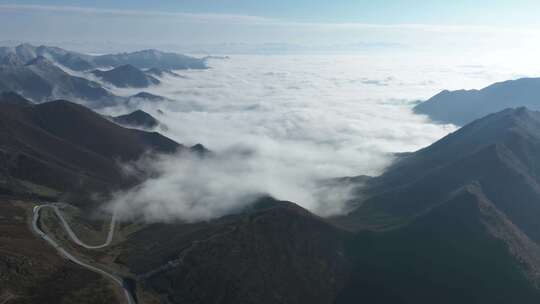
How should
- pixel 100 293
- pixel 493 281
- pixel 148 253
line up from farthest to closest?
pixel 148 253, pixel 493 281, pixel 100 293

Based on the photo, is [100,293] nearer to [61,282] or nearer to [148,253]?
[61,282]

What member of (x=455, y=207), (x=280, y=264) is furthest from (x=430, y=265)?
(x=280, y=264)

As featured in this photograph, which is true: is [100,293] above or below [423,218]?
below

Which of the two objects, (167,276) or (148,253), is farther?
(148,253)

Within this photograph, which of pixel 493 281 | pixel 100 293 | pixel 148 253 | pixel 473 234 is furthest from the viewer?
pixel 148 253

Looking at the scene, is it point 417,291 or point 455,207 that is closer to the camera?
point 417,291

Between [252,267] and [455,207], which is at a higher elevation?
[455,207]

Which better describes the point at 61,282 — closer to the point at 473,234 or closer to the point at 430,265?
the point at 430,265

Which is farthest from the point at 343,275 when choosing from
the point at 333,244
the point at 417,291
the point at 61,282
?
the point at 61,282

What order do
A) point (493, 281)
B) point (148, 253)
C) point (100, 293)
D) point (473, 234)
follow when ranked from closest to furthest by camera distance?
point (100, 293) < point (493, 281) < point (473, 234) < point (148, 253)
